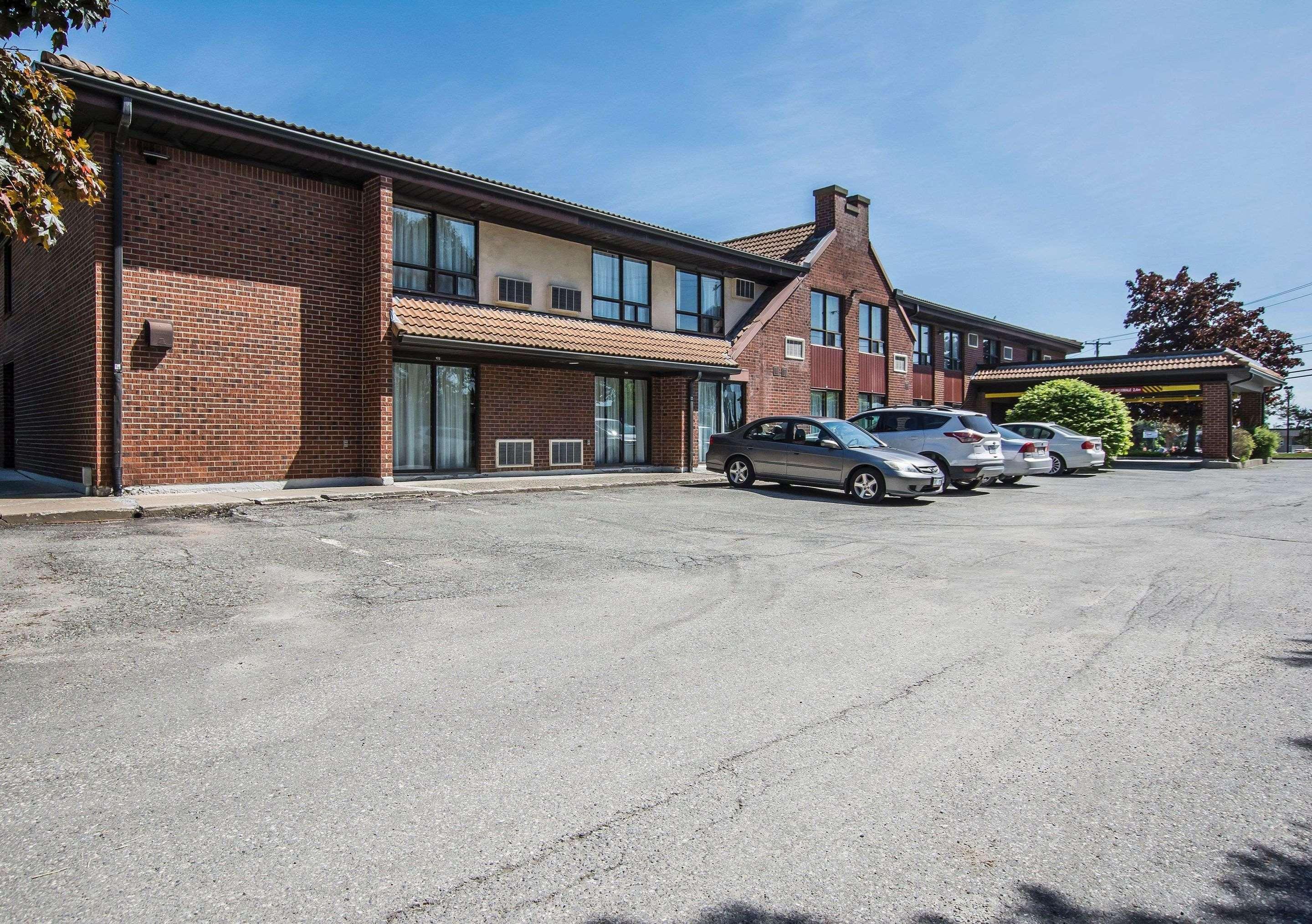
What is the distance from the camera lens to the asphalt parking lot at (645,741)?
2564mm

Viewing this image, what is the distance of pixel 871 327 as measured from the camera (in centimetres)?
2767

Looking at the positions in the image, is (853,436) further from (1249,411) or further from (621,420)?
(1249,411)

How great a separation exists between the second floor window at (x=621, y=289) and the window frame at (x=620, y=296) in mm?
11

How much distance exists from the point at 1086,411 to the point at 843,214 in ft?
33.7

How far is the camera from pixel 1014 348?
3841 centimetres

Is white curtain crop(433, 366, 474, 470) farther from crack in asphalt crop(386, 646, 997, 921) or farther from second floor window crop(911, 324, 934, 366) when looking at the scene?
second floor window crop(911, 324, 934, 366)

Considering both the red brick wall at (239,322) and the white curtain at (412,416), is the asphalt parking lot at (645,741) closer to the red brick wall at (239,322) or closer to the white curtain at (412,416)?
the red brick wall at (239,322)

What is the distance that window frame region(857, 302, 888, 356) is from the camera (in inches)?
1064

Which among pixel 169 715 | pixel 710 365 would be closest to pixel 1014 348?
pixel 710 365

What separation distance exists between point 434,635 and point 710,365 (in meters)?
14.7

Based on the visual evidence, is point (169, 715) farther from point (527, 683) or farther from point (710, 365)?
point (710, 365)

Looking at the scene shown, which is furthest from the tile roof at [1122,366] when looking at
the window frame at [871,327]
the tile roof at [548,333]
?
the tile roof at [548,333]

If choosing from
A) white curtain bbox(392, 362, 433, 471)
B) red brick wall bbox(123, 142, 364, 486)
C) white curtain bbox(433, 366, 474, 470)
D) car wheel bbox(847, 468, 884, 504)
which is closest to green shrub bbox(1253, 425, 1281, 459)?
car wheel bbox(847, 468, 884, 504)

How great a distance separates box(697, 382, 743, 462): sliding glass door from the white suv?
16.3ft
